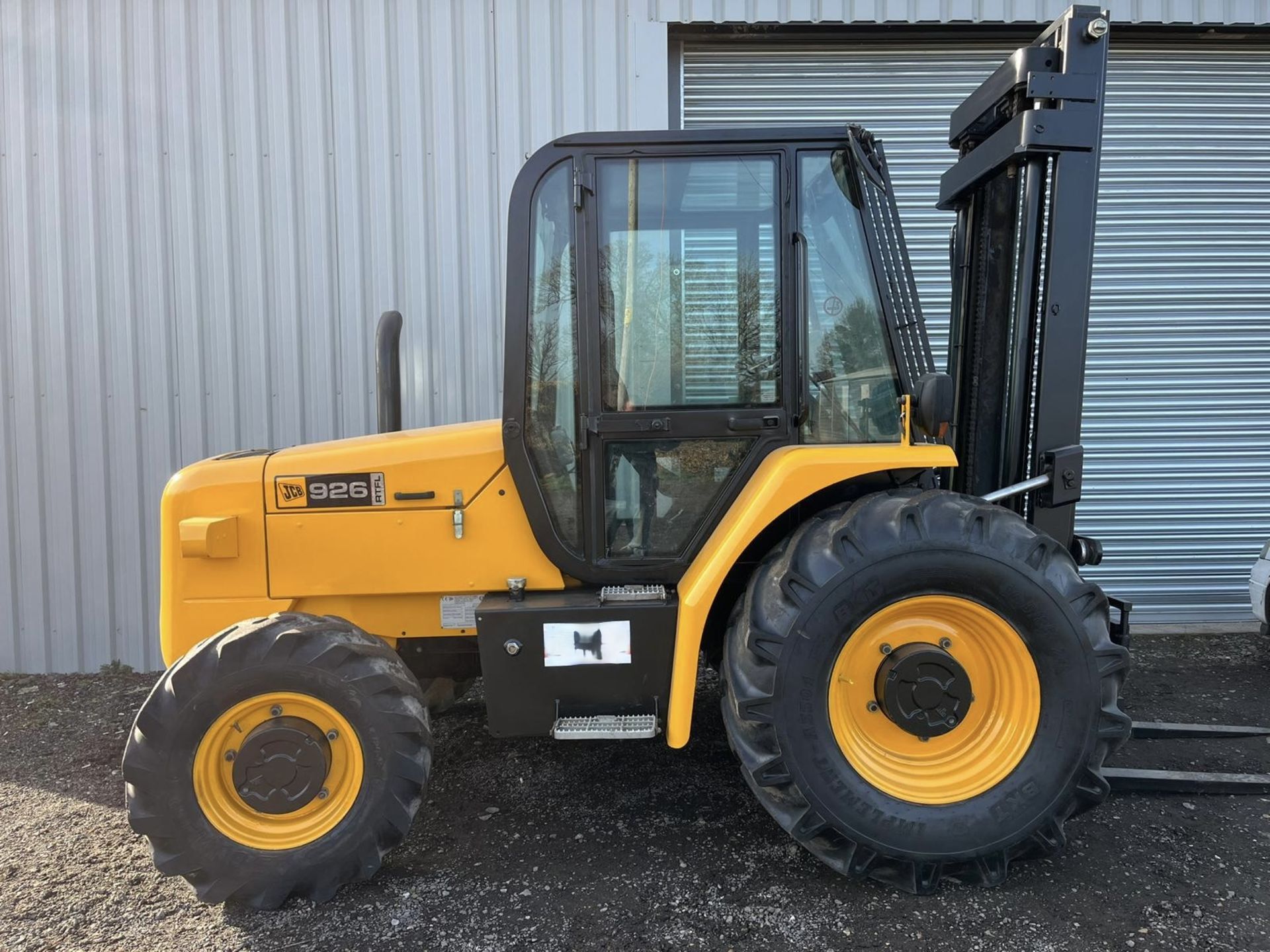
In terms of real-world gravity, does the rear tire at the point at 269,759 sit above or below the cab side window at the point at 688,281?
below

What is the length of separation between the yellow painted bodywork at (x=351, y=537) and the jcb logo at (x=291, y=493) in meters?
0.02

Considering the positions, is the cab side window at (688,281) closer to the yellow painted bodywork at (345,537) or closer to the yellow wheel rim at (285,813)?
the yellow painted bodywork at (345,537)

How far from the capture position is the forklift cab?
106 inches

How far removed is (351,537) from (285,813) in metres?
0.97

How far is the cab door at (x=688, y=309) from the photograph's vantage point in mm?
2691

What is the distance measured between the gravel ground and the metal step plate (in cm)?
53

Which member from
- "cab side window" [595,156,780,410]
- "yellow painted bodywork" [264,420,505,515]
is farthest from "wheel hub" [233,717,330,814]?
"cab side window" [595,156,780,410]

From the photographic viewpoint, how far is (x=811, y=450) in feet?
8.65

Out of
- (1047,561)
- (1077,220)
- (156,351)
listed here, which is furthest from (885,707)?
(156,351)


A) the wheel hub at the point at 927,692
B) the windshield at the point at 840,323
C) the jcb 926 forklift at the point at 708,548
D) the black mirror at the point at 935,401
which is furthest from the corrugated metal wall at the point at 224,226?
the wheel hub at the point at 927,692

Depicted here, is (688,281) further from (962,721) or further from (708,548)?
(962,721)

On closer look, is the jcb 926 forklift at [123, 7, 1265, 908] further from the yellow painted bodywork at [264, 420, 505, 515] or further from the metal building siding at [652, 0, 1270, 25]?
the metal building siding at [652, 0, 1270, 25]

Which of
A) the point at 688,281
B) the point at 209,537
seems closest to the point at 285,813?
the point at 209,537

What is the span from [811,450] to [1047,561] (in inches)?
32.8
